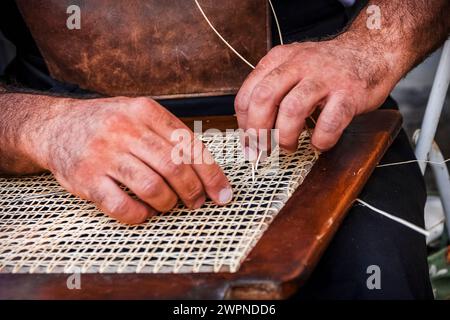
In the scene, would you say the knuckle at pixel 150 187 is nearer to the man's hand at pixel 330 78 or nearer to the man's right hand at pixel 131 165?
the man's right hand at pixel 131 165

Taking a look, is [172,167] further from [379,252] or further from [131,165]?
[379,252]

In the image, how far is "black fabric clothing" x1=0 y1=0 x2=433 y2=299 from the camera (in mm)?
761

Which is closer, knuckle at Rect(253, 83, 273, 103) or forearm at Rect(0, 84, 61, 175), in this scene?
knuckle at Rect(253, 83, 273, 103)

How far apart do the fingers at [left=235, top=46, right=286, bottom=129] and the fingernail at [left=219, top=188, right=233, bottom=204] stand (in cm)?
11

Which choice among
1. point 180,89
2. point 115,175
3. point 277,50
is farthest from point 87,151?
point 180,89

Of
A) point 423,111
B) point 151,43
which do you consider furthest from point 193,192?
point 423,111

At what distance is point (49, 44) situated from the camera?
1177 millimetres

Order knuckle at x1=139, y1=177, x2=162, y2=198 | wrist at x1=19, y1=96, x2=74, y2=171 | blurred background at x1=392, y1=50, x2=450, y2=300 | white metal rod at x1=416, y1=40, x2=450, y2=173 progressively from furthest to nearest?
blurred background at x1=392, y1=50, x2=450, y2=300 → white metal rod at x1=416, y1=40, x2=450, y2=173 → wrist at x1=19, y1=96, x2=74, y2=171 → knuckle at x1=139, y1=177, x2=162, y2=198

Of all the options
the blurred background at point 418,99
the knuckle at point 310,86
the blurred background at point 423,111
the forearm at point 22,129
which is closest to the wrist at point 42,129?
the forearm at point 22,129

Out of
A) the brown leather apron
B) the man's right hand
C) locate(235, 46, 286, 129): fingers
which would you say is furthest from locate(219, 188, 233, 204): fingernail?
the brown leather apron

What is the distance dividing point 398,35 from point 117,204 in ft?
1.70

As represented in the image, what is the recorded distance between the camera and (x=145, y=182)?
740 mm

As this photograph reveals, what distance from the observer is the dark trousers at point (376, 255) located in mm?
754

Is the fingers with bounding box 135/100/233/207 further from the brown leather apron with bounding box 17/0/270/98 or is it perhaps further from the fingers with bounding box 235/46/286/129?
the brown leather apron with bounding box 17/0/270/98
